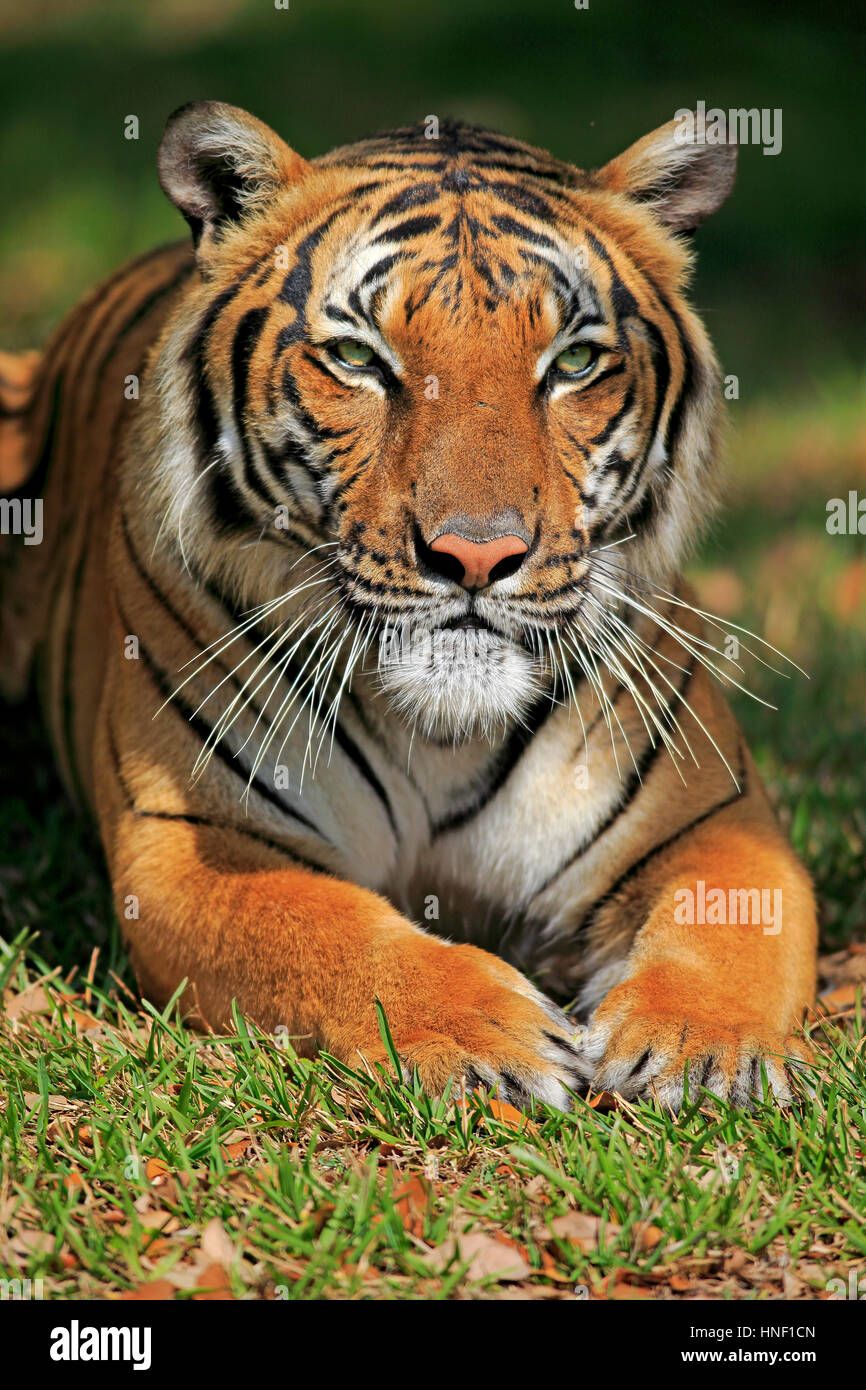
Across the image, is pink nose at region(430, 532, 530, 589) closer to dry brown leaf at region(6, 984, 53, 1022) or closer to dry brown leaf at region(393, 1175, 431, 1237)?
dry brown leaf at region(393, 1175, 431, 1237)

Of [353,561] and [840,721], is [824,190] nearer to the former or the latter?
[840,721]

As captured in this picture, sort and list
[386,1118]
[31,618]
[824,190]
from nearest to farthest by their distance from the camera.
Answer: [386,1118]
[31,618]
[824,190]

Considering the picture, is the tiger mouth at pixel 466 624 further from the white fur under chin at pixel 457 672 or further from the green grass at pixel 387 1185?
the green grass at pixel 387 1185

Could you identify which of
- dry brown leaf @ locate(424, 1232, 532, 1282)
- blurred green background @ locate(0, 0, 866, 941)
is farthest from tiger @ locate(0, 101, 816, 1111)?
blurred green background @ locate(0, 0, 866, 941)

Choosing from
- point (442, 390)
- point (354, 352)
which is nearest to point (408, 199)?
point (354, 352)

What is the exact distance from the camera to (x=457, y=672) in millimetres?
2283

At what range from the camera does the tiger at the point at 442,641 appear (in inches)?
87.9

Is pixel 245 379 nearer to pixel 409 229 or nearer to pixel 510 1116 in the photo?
pixel 409 229

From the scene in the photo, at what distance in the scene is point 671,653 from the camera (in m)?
2.80

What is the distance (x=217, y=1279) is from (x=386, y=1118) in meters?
0.34

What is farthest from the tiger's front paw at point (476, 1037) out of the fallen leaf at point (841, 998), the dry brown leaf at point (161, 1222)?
the fallen leaf at point (841, 998)

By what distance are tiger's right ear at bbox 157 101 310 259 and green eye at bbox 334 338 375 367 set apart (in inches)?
14.4

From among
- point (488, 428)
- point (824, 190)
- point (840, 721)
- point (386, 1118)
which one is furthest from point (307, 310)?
point (824, 190)

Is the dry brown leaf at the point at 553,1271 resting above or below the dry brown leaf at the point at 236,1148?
below
